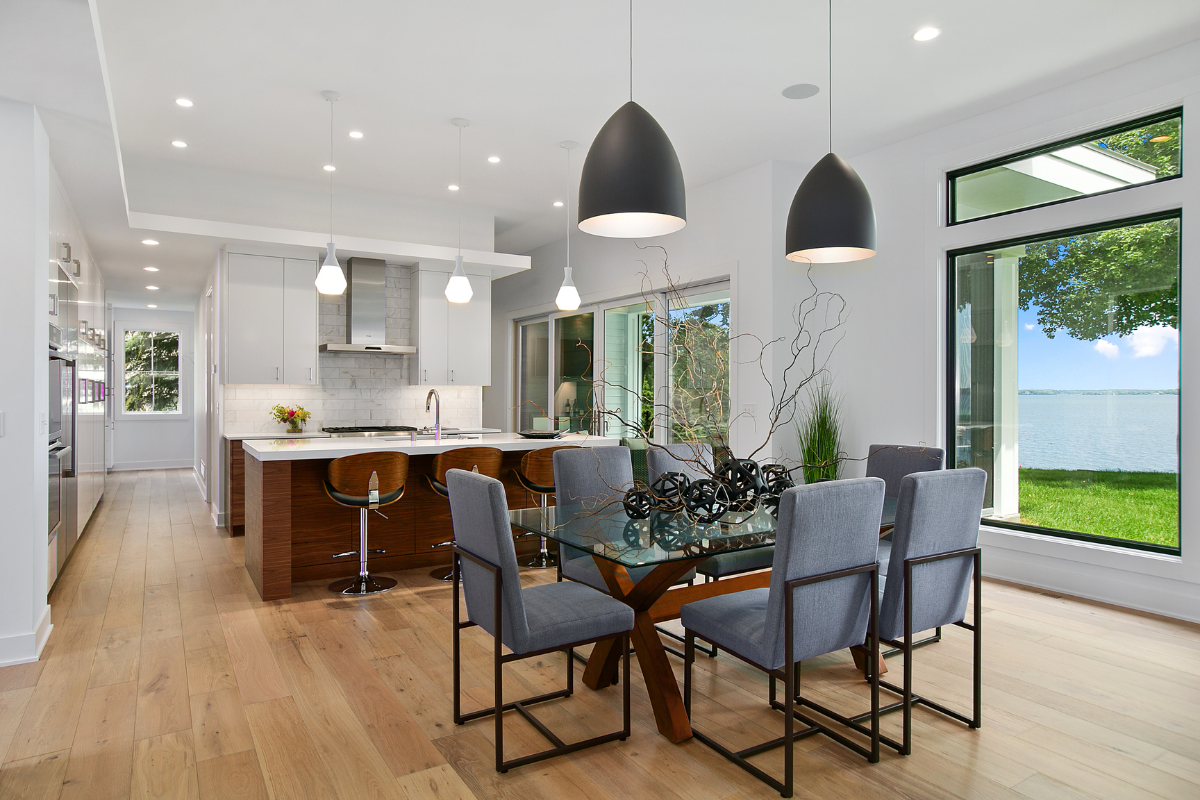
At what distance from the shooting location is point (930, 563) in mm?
2354

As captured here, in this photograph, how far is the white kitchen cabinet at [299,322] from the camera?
6.10 metres

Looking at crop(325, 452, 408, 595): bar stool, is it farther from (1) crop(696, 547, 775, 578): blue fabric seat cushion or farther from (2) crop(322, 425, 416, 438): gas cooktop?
(2) crop(322, 425, 416, 438): gas cooktop

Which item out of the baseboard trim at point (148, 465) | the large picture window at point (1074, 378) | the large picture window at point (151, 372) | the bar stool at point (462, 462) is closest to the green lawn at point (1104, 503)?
the large picture window at point (1074, 378)

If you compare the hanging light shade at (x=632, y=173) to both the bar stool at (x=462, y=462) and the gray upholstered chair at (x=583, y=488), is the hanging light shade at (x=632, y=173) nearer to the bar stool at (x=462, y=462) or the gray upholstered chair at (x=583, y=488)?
the gray upholstered chair at (x=583, y=488)

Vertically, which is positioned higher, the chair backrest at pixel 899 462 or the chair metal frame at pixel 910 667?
the chair backrest at pixel 899 462

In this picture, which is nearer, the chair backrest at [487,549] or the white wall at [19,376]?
the chair backrest at [487,549]

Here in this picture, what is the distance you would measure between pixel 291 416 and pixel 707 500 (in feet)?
15.6

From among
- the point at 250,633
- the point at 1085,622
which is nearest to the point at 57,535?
the point at 250,633

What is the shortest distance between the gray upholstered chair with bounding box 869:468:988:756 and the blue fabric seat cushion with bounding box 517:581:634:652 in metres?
0.86

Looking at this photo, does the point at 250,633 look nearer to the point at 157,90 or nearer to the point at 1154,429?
the point at 157,90

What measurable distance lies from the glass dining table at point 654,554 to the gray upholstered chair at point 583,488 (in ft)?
0.64

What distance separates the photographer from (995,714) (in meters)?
2.58

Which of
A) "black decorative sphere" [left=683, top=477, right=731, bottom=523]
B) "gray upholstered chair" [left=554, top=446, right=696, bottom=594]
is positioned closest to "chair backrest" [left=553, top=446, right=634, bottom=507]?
"gray upholstered chair" [left=554, top=446, right=696, bottom=594]

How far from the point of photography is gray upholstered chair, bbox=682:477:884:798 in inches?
78.8
